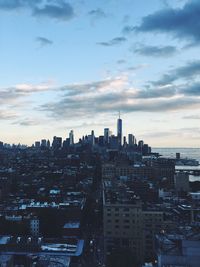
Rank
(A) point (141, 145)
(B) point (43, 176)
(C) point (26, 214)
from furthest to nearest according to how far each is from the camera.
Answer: (A) point (141, 145) < (B) point (43, 176) < (C) point (26, 214)

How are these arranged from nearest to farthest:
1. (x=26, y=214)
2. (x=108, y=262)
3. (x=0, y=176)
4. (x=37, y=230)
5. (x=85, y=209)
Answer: (x=108, y=262)
(x=37, y=230)
(x=26, y=214)
(x=85, y=209)
(x=0, y=176)

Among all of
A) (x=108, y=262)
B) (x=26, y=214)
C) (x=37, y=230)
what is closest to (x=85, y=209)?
(x=26, y=214)

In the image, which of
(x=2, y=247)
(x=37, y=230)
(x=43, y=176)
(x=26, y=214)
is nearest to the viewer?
(x=2, y=247)

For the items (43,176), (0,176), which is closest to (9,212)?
(0,176)

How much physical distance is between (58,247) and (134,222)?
278 cm

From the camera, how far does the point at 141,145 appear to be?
291 feet

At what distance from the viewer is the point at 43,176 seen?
3944 cm

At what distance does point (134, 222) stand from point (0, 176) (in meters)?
22.6

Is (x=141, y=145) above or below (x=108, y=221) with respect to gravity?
above

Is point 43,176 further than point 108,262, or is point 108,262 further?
point 43,176

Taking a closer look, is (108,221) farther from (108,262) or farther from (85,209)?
(85,209)

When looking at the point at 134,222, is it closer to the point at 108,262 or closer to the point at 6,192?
the point at 108,262

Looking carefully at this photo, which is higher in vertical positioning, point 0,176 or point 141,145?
point 141,145

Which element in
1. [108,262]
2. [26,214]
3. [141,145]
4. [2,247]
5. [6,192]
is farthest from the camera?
[141,145]
